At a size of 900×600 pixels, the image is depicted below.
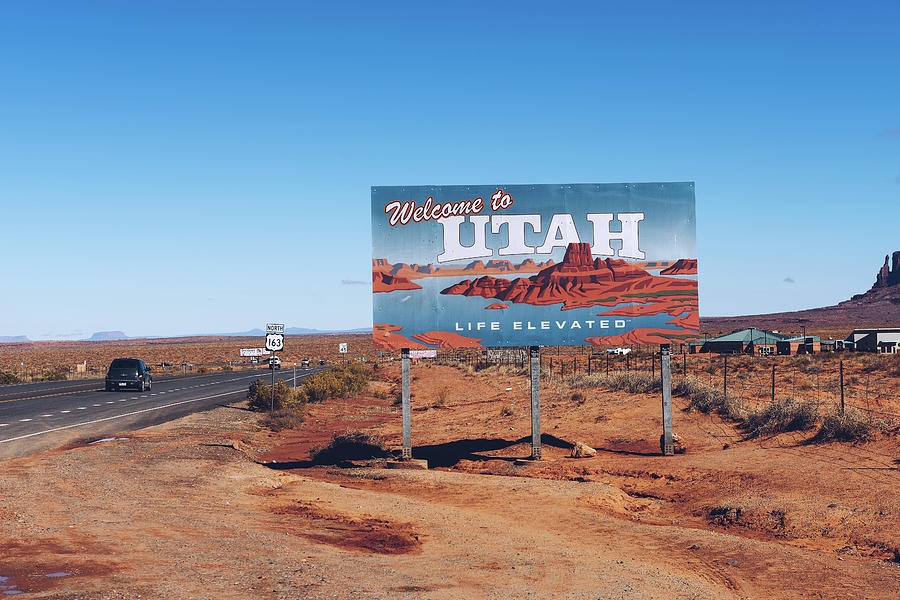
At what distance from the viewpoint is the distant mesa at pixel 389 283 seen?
62.8ft

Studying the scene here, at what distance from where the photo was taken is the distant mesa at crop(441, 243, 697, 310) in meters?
19.3

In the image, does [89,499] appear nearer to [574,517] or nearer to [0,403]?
[574,517]

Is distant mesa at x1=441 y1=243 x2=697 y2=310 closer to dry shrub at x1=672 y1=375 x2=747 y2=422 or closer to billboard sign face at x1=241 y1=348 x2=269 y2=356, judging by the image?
dry shrub at x1=672 y1=375 x2=747 y2=422

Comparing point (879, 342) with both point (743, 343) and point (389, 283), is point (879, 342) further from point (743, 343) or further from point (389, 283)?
point (389, 283)

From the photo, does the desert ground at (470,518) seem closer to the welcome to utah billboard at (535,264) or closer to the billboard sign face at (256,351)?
the welcome to utah billboard at (535,264)

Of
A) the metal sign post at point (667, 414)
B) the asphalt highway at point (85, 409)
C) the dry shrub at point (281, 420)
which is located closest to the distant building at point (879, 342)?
Result: the asphalt highway at point (85, 409)

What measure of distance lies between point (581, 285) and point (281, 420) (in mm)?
14791

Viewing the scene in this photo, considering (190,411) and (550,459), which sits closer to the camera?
(550,459)

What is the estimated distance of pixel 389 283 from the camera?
19.2 m

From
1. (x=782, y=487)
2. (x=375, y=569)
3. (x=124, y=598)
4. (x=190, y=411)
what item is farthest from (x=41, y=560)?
(x=190, y=411)

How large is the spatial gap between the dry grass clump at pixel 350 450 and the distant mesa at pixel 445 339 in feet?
11.7

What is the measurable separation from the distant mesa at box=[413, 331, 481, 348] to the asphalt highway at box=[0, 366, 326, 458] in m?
10.9

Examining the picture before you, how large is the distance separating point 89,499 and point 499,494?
753 cm

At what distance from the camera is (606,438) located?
22.6 metres
